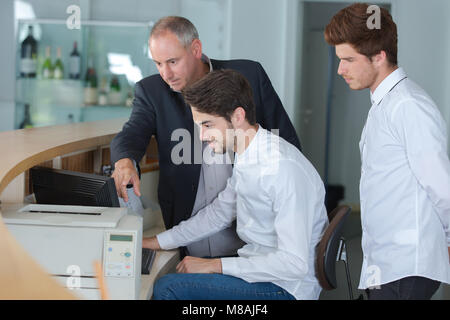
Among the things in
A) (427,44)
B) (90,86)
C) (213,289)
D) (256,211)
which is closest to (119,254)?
(213,289)

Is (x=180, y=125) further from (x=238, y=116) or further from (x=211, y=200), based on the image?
(x=238, y=116)

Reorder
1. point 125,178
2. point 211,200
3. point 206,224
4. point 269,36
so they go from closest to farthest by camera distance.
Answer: point 125,178, point 206,224, point 211,200, point 269,36

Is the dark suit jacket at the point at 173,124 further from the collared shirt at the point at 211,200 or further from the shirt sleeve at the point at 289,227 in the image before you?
the shirt sleeve at the point at 289,227

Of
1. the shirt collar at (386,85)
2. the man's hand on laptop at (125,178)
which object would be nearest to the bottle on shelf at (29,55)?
the man's hand on laptop at (125,178)

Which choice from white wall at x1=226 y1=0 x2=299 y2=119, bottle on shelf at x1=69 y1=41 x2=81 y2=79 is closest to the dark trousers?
white wall at x1=226 y1=0 x2=299 y2=119

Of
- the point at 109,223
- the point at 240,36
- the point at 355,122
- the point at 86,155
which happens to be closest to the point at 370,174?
the point at 109,223

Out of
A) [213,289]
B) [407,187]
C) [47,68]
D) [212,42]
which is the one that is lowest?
[213,289]

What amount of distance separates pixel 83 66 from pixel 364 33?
3.55m

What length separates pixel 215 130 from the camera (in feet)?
5.61

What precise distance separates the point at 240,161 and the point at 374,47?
1.58 feet

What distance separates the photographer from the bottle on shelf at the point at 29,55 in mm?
4770

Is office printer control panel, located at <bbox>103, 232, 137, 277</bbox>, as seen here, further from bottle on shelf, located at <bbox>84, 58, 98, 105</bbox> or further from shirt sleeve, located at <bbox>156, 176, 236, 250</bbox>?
bottle on shelf, located at <bbox>84, 58, 98, 105</bbox>

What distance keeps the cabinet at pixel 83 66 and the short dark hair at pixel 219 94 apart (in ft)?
10.2
